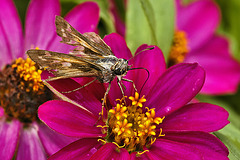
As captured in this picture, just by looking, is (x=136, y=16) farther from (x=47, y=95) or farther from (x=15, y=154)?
(x=15, y=154)

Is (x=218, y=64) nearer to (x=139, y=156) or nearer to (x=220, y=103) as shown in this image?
(x=220, y=103)

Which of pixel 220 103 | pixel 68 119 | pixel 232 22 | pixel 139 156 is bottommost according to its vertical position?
pixel 220 103

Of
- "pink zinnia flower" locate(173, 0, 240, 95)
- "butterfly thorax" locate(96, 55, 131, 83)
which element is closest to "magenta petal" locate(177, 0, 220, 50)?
"pink zinnia flower" locate(173, 0, 240, 95)

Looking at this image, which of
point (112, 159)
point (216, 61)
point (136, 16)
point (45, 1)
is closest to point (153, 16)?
point (136, 16)

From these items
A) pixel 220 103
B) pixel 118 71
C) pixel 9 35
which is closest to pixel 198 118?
pixel 118 71

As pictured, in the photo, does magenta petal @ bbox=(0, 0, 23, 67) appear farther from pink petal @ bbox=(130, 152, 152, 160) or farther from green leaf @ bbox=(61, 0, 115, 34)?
pink petal @ bbox=(130, 152, 152, 160)

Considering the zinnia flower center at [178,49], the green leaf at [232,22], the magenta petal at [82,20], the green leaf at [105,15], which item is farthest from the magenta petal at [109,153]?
the green leaf at [232,22]

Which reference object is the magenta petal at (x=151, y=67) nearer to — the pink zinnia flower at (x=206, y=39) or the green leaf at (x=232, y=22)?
the pink zinnia flower at (x=206, y=39)
